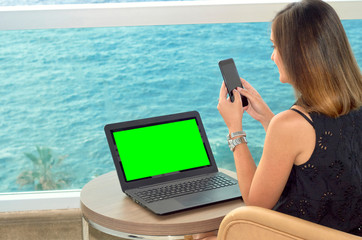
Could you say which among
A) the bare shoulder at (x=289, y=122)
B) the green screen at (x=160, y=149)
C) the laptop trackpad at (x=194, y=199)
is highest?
the bare shoulder at (x=289, y=122)

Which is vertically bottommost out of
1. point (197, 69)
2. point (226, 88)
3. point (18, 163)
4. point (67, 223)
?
point (67, 223)

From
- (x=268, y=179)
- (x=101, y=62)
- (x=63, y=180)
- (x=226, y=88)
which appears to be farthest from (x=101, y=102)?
(x=268, y=179)

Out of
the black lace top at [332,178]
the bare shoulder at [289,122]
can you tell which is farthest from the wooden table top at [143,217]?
the bare shoulder at [289,122]

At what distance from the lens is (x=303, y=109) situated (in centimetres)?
143

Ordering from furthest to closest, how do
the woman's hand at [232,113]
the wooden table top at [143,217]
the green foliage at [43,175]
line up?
the green foliage at [43,175]
the woman's hand at [232,113]
the wooden table top at [143,217]

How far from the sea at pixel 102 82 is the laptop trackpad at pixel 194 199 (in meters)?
1.11

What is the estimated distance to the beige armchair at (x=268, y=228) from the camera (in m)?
1.25

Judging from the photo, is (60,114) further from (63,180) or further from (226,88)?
(226,88)

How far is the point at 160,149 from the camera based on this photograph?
1.83 meters

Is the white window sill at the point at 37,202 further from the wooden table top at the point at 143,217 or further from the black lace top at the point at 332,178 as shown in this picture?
the black lace top at the point at 332,178

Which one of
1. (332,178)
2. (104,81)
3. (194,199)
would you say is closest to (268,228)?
(332,178)

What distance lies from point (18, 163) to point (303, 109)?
1.79m

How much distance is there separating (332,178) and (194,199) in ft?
1.42

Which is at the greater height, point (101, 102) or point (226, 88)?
point (226, 88)
